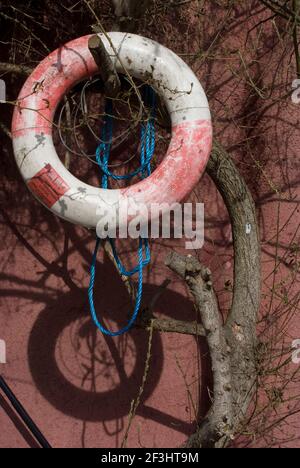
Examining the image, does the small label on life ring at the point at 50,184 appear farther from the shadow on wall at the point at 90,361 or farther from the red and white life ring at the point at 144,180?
the shadow on wall at the point at 90,361

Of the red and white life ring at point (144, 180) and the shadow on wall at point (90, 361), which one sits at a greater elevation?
the red and white life ring at point (144, 180)

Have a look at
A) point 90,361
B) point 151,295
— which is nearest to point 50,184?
point 151,295

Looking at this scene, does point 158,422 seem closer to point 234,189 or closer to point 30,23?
point 234,189

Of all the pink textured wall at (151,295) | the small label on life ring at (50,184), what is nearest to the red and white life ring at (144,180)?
the small label on life ring at (50,184)

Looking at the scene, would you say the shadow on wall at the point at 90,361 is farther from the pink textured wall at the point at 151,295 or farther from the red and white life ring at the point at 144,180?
the red and white life ring at the point at 144,180

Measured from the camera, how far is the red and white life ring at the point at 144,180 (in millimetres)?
1994

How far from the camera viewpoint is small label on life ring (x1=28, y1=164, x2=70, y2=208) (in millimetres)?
1996

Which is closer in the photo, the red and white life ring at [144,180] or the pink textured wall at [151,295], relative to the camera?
the red and white life ring at [144,180]

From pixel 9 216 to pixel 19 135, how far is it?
2.30 feet

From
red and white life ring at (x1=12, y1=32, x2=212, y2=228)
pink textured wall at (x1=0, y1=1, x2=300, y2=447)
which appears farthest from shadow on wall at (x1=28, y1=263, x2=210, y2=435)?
red and white life ring at (x1=12, y1=32, x2=212, y2=228)

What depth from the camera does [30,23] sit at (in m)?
2.54

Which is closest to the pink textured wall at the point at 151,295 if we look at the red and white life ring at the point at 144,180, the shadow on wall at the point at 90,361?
the shadow on wall at the point at 90,361

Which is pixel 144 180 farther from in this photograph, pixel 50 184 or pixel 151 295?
pixel 151 295

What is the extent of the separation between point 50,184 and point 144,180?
0.31 m
